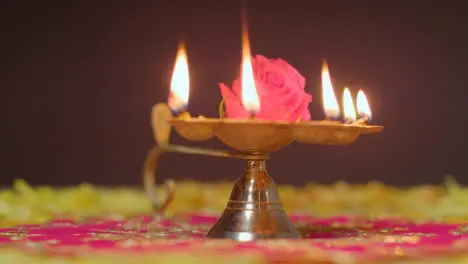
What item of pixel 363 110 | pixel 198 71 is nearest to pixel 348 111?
pixel 363 110

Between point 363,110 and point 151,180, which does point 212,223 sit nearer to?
point 151,180

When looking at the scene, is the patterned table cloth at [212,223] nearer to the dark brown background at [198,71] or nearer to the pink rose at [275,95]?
the pink rose at [275,95]

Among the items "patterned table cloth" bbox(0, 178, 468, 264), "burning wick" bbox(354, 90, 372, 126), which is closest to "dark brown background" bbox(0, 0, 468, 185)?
"patterned table cloth" bbox(0, 178, 468, 264)

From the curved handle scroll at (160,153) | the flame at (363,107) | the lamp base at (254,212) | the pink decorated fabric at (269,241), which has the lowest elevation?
the pink decorated fabric at (269,241)

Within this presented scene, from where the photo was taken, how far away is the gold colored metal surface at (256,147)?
0.76m

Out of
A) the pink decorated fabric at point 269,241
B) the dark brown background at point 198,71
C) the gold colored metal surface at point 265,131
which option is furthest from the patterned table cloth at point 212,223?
the dark brown background at point 198,71

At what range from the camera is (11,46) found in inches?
65.8

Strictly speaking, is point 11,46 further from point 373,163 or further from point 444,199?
point 444,199

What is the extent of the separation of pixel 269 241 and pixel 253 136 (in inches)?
4.2

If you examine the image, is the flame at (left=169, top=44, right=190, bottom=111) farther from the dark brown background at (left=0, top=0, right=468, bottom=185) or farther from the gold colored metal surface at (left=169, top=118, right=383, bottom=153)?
the dark brown background at (left=0, top=0, right=468, bottom=185)

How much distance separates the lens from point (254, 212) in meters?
0.80

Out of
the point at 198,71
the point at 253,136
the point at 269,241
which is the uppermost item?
the point at 198,71

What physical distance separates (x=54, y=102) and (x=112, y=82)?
0.13m

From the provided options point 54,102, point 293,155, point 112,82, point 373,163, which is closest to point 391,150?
point 373,163
